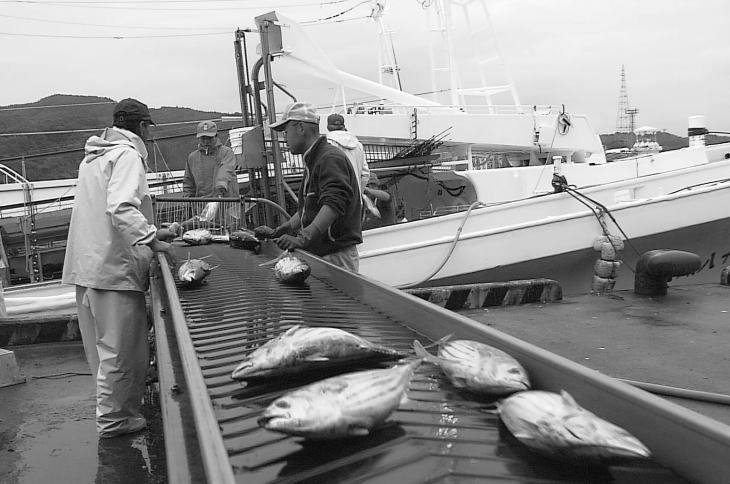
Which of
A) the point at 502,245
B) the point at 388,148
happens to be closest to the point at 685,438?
the point at 502,245

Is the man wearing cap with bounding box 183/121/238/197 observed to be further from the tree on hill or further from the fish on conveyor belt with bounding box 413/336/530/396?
the tree on hill

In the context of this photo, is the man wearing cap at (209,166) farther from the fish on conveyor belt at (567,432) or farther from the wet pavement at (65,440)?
the fish on conveyor belt at (567,432)

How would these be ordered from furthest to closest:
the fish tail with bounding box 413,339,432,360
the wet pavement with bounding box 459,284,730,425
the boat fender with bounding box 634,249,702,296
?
the boat fender with bounding box 634,249,702,296 → the wet pavement with bounding box 459,284,730,425 → the fish tail with bounding box 413,339,432,360

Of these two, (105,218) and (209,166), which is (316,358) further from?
→ (209,166)

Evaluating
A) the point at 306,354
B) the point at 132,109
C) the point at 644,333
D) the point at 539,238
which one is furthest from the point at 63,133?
the point at 306,354

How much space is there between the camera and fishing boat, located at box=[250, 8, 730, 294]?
8062mm

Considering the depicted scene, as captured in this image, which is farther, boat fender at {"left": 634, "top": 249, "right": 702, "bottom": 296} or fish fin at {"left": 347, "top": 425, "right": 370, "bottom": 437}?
boat fender at {"left": 634, "top": 249, "right": 702, "bottom": 296}

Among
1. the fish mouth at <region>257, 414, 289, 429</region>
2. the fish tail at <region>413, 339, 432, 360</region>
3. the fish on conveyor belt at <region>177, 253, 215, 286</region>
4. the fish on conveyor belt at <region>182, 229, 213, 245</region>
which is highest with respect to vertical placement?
the fish on conveyor belt at <region>182, 229, 213, 245</region>

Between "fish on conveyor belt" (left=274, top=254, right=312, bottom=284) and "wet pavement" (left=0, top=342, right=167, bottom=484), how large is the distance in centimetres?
133

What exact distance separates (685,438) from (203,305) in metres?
2.55

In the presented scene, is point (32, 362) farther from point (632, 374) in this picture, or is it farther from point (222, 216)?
point (632, 374)

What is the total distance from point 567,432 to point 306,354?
859 millimetres

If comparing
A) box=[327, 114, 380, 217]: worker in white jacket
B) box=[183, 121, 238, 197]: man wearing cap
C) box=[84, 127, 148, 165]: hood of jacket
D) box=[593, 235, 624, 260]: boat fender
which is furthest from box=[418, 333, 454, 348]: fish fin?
box=[593, 235, 624, 260]: boat fender

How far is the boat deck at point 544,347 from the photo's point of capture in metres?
3.69
